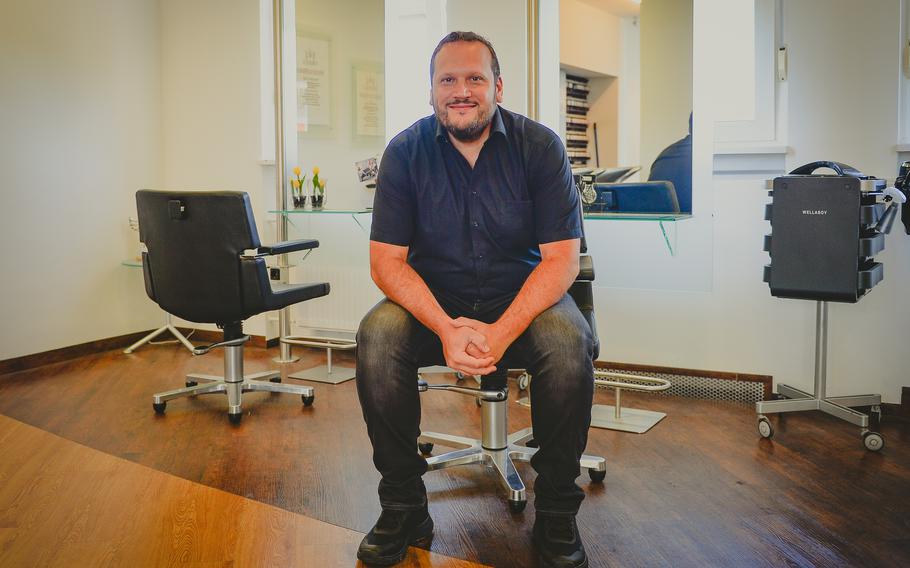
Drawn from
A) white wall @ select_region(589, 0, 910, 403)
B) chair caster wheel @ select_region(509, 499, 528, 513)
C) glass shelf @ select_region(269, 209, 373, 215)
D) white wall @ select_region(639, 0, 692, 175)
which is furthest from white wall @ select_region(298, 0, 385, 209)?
chair caster wheel @ select_region(509, 499, 528, 513)

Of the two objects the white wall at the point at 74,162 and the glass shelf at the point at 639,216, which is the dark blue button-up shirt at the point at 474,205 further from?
the white wall at the point at 74,162

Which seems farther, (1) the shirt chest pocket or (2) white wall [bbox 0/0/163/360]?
(2) white wall [bbox 0/0/163/360]

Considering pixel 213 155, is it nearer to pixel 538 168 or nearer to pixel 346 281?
pixel 346 281

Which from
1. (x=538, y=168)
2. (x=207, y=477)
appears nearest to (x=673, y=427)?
(x=538, y=168)

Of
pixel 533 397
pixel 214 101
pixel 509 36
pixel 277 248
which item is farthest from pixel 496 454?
pixel 214 101

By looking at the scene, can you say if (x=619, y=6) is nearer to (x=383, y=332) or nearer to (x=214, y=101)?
(x=383, y=332)

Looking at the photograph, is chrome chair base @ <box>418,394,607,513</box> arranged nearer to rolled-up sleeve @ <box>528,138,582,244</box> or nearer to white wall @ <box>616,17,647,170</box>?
rolled-up sleeve @ <box>528,138,582,244</box>

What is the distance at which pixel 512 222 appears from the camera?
6.81ft

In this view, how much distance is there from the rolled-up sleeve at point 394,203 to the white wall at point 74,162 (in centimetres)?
282

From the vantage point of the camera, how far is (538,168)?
2053 millimetres

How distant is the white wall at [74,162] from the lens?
13.3 ft

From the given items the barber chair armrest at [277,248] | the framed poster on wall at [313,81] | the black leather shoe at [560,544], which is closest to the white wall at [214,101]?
the framed poster on wall at [313,81]

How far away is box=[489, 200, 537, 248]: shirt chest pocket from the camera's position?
207 cm

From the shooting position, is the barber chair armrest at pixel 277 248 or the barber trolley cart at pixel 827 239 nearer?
the barber trolley cart at pixel 827 239
